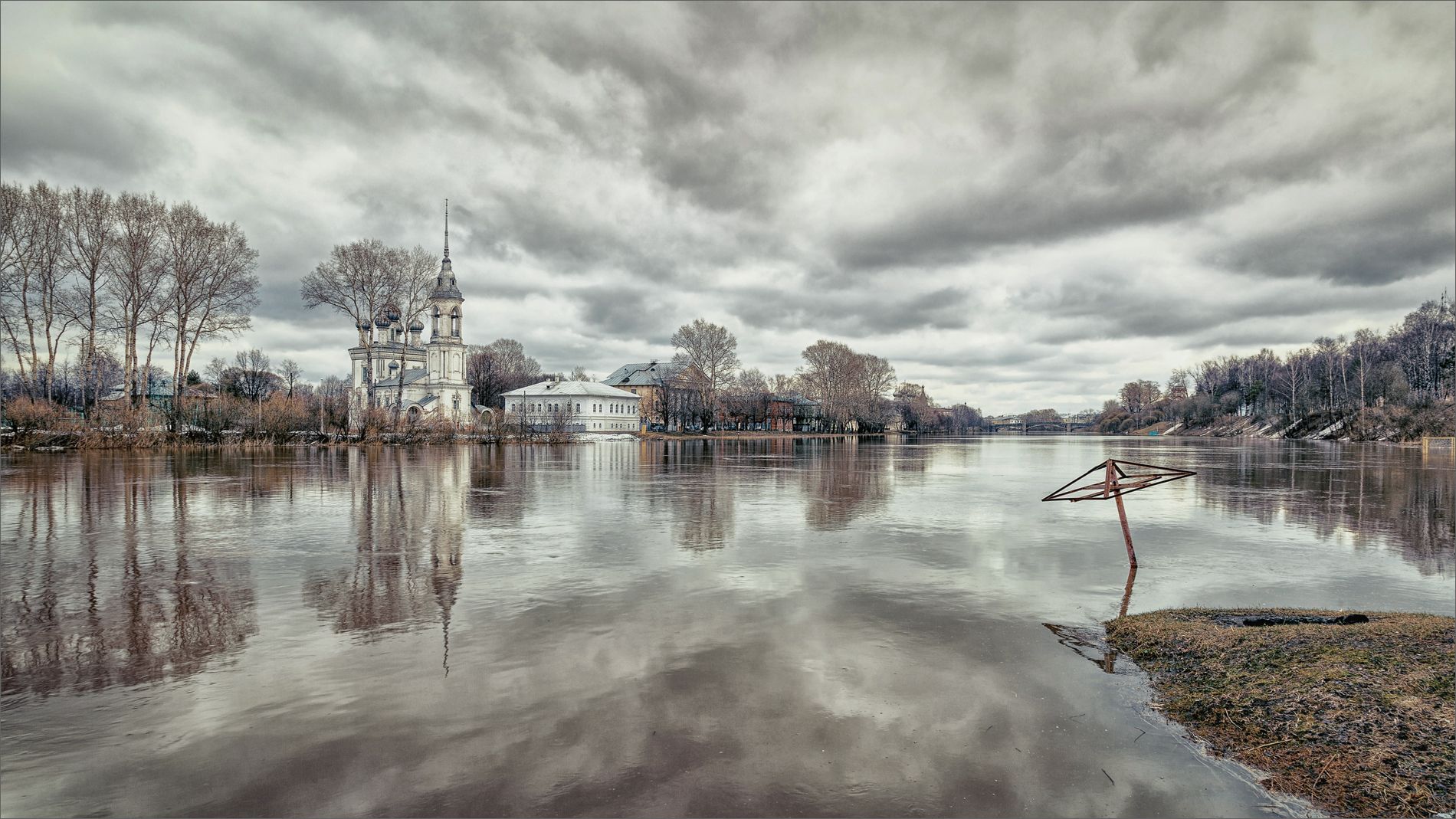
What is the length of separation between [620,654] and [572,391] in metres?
96.3

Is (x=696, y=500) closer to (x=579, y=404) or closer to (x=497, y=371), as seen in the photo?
(x=579, y=404)

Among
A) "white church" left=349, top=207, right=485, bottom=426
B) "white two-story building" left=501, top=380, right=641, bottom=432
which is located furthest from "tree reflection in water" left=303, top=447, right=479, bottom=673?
"white two-story building" left=501, top=380, right=641, bottom=432

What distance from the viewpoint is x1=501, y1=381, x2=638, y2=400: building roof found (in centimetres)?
10100

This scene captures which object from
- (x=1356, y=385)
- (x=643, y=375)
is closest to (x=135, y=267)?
(x=643, y=375)

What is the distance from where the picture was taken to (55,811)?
4375 millimetres

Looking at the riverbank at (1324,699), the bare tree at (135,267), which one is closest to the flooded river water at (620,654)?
the riverbank at (1324,699)

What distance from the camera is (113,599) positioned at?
9.18 m

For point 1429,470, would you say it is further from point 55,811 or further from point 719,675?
point 55,811

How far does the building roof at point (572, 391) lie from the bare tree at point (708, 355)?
13.6 m

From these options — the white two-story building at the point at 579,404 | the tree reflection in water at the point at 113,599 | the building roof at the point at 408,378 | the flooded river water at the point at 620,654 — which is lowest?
the flooded river water at the point at 620,654

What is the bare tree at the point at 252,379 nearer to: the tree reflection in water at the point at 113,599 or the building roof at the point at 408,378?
the building roof at the point at 408,378

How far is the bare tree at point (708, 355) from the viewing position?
96.5m

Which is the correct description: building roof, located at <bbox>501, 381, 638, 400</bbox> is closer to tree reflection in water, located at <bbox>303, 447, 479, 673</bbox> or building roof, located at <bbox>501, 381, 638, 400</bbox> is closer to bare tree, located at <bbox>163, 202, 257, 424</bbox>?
bare tree, located at <bbox>163, 202, 257, 424</bbox>

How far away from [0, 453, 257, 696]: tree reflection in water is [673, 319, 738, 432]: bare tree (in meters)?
80.0
